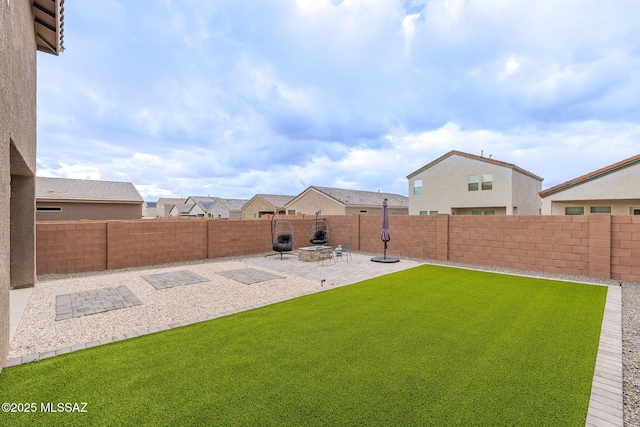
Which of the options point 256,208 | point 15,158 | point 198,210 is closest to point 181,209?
point 198,210

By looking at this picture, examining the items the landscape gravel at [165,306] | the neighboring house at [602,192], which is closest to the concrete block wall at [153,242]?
the landscape gravel at [165,306]

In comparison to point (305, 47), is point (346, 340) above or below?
below

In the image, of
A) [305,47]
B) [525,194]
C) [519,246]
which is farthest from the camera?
[525,194]

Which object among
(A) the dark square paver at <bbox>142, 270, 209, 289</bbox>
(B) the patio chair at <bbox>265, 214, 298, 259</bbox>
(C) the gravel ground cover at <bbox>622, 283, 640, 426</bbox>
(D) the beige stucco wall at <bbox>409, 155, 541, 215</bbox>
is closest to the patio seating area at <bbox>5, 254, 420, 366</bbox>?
(A) the dark square paver at <bbox>142, 270, 209, 289</bbox>

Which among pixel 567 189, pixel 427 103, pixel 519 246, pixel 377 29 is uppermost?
pixel 377 29

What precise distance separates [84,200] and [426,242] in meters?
21.0

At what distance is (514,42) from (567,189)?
948cm

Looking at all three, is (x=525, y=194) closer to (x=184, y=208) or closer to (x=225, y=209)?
(x=225, y=209)

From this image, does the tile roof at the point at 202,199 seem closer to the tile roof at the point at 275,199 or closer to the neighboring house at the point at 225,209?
the neighboring house at the point at 225,209

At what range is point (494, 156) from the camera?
21125 mm

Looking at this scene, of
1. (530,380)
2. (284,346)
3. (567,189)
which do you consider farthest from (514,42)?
(284,346)

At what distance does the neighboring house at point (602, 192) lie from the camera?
41.8ft

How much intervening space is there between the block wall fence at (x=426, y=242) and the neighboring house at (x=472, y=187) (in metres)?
10.7

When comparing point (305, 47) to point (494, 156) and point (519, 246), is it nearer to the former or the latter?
point (519, 246)
